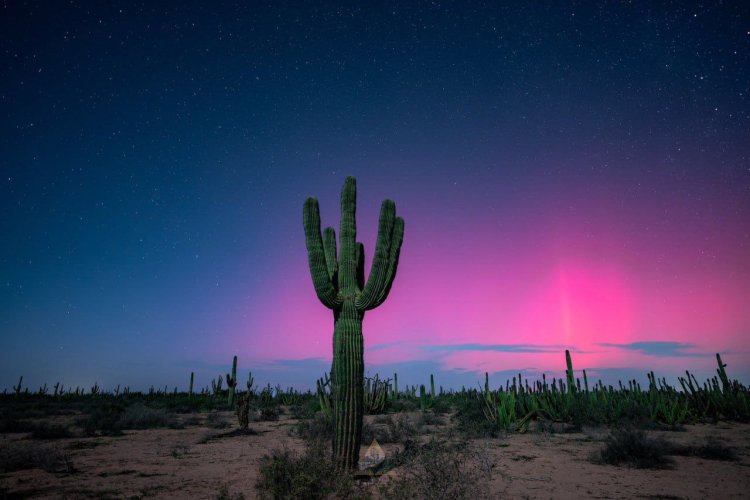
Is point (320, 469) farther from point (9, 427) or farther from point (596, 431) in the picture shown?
point (9, 427)

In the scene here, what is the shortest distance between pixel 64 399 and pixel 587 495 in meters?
38.6

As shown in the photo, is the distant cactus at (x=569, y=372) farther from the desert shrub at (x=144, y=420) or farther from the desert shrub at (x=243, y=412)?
the desert shrub at (x=144, y=420)

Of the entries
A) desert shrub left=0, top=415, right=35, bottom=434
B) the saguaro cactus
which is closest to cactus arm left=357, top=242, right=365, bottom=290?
the saguaro cactus

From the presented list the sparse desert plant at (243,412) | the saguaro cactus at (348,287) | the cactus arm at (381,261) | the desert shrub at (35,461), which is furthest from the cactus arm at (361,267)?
the sparse desert plant at (243,412)

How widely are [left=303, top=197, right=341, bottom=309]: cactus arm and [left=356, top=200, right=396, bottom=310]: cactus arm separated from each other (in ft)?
1.90

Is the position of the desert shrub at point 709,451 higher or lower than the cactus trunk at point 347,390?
lower

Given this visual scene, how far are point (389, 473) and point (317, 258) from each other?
4.24m

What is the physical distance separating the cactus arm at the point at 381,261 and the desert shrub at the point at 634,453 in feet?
19.2

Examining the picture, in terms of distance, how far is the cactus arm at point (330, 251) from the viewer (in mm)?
8266

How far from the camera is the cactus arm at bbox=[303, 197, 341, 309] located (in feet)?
25.4

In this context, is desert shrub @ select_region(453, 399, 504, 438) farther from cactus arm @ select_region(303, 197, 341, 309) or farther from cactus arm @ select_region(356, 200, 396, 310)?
cactus arm @ select_region(303, 197, 341, 309)

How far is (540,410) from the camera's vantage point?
14.3 meters

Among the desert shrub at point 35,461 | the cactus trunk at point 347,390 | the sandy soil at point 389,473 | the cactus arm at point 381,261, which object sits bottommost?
the sandy soil at point 389,473

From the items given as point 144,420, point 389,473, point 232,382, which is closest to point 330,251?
point 389,473
